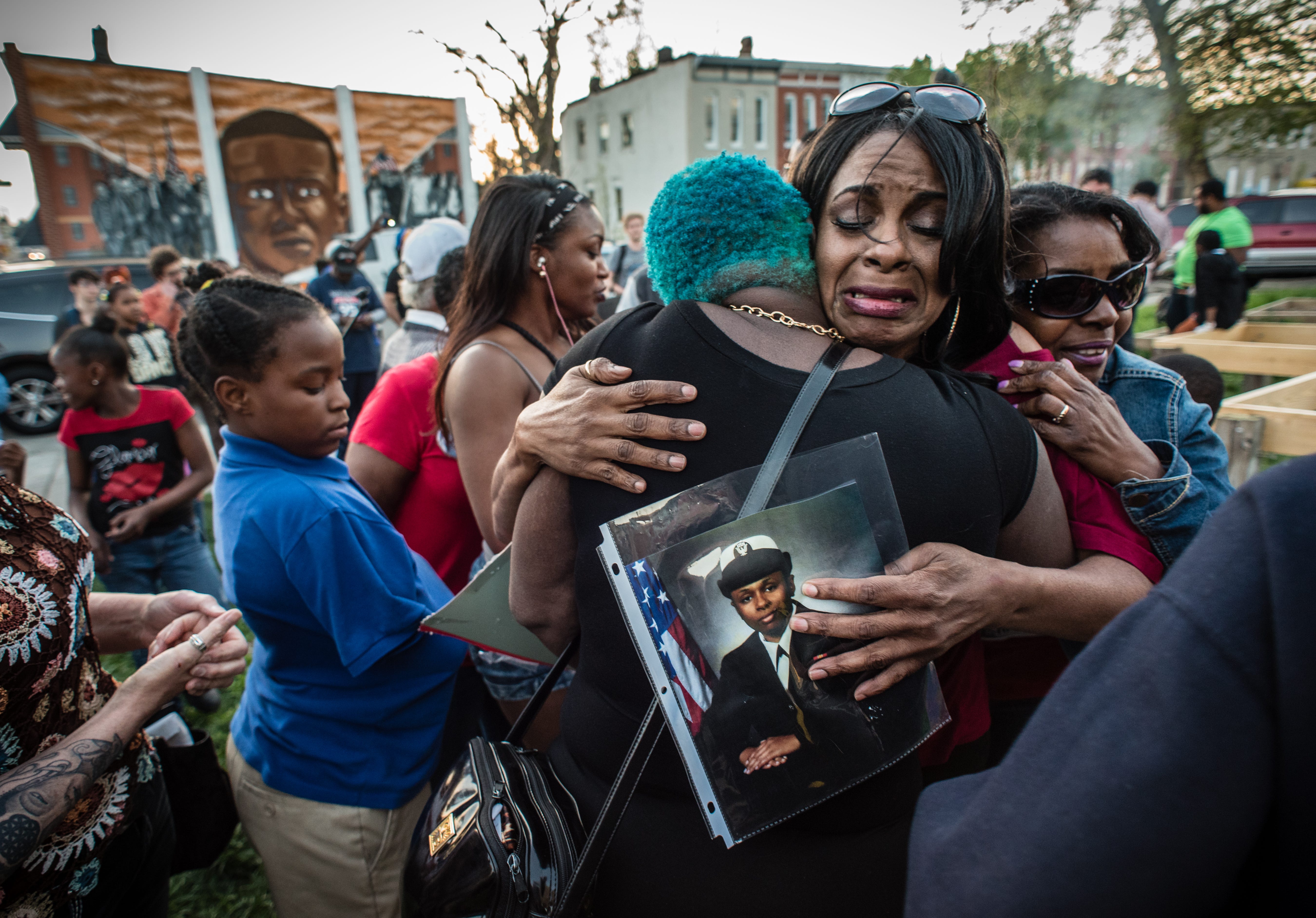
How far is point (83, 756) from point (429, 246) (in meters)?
3.08

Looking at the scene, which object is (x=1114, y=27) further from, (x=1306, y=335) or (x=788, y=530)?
(x=788, y=530)

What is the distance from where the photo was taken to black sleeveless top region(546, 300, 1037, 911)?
3.56 ft

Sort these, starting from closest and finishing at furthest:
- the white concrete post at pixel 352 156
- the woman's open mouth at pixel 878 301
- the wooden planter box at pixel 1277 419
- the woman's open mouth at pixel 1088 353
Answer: the woman's open mouth at pixel 878 301 → the woman's open mouth at pixel 1088 353 → the wooden planter box at pixel 1277 419 → the white concrete post at pixel 352 156

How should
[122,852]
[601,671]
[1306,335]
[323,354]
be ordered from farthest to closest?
[1306,335] < [323,354] < [122,852] < [601,671]

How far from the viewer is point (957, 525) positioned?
1.13 meters

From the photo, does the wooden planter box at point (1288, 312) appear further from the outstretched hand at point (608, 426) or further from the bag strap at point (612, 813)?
the bag strap at point (612, 813)

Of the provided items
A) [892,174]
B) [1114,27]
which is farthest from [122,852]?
[1114,27]

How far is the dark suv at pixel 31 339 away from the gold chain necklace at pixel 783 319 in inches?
470

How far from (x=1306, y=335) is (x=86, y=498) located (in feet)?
31.6

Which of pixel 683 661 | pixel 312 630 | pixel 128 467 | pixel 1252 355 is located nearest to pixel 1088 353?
pixel 683 661

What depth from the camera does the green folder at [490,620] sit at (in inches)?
67.4

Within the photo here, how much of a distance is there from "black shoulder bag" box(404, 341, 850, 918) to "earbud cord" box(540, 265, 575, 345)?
1.61 metres

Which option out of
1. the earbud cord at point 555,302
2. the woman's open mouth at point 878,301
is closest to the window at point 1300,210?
the earbud cord at point 555,302

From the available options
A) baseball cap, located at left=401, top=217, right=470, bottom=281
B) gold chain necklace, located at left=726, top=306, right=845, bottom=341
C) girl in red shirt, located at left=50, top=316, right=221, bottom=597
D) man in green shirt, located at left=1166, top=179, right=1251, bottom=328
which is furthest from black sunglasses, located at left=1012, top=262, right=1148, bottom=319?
man in green shirt, located at left=1166, top=179, right=1251, bottom=328
